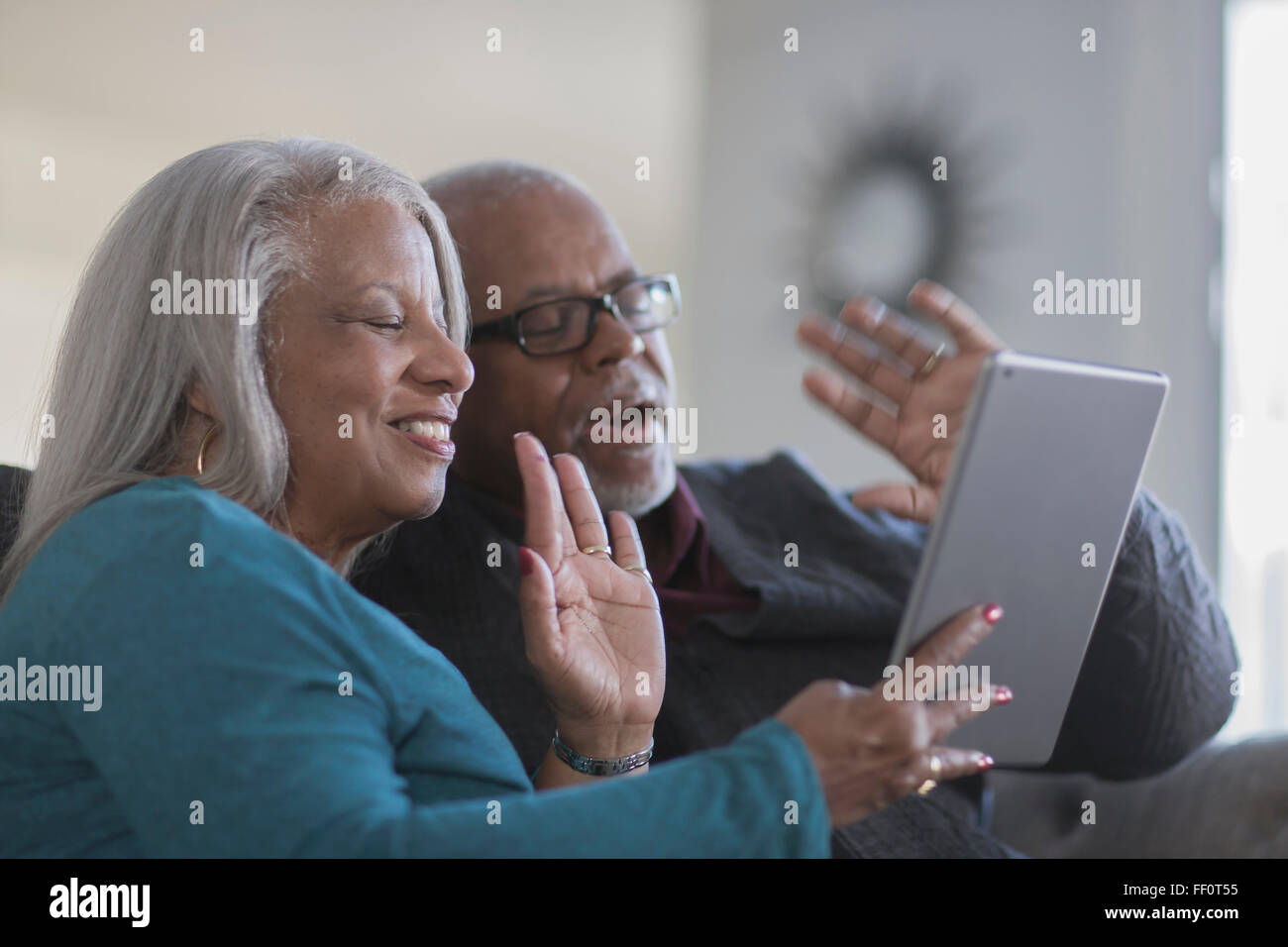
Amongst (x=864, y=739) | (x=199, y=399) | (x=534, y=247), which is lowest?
(x=864, y=739)

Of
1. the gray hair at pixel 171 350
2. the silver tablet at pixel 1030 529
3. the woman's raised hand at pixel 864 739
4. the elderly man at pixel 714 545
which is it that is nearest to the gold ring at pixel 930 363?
the elderly man at pixel 714 545

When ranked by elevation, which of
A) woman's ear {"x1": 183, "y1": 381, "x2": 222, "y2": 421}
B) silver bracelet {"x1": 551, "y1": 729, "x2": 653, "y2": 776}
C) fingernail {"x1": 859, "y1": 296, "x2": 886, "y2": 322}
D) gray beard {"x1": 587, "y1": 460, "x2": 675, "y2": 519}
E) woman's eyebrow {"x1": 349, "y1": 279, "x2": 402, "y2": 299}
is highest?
woman's eyebrow {"x1": 349, "y1": 279, "x2": 402, "y2": 299}

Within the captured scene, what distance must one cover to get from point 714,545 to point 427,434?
24.4 inches

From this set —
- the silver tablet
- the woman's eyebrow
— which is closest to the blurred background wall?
the woman's eyebrow

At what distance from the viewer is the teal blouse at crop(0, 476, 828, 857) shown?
0.70 metres

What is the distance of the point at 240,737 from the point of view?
2.31 feet

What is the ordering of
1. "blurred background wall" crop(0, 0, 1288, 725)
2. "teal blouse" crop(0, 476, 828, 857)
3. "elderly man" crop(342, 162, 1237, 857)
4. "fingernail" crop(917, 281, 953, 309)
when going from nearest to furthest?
"teal blouse" crop(0, 476, 828, 857)
"fingernail" crop(917, 281, 953, 309)
"elderly man" crop(342, 162, 1237, 857)
"blurred background wall" crop(0, 0, 1288, 725)

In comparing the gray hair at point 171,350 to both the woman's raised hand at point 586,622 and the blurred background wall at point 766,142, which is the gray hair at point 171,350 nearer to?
Answer: the woman's raised hand at point 586,622

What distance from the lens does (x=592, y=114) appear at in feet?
12.2

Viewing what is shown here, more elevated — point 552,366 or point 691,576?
point 552,366

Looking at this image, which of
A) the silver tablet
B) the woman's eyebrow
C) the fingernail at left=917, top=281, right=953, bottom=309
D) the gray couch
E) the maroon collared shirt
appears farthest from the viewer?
the maroon collared shirt

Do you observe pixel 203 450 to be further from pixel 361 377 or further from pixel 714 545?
pixel 714 545

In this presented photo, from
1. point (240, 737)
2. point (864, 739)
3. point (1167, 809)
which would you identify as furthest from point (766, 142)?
point (240, 737)

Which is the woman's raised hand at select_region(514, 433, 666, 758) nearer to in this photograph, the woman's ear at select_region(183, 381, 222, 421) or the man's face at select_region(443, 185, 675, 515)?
the woman's ear at select_region(183, 381, 222, 421)
